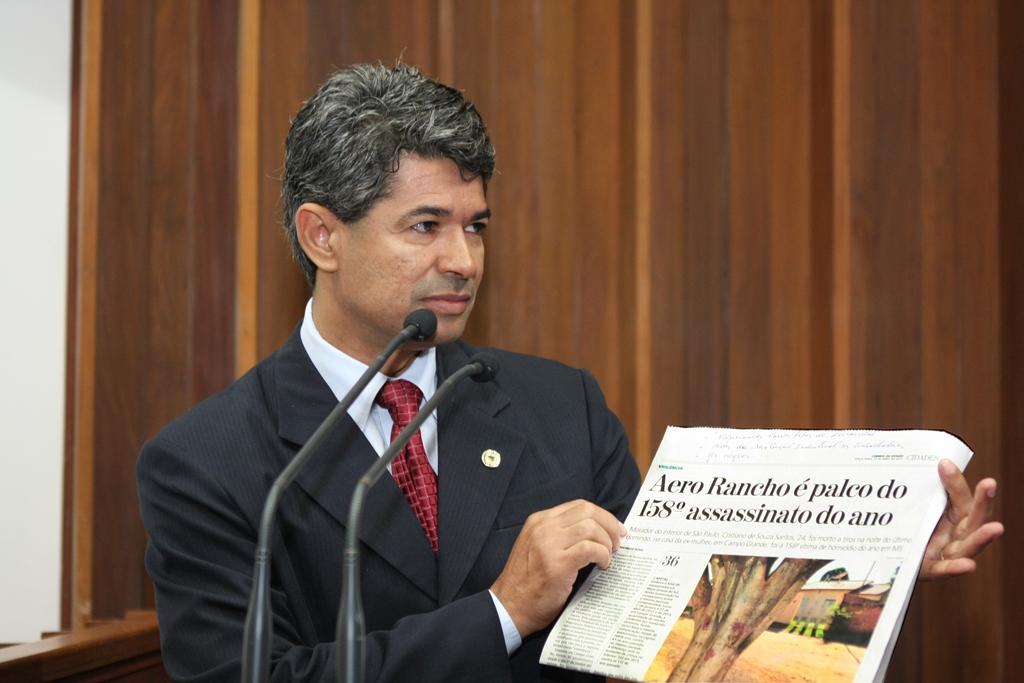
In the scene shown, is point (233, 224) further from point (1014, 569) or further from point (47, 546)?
point (1014, 569)

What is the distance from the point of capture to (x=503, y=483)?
6.40ft

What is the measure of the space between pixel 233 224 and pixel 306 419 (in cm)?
105

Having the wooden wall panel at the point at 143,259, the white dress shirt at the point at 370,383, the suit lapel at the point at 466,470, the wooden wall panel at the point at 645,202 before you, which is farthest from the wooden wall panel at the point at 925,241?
the wooden wall panel at the point at 143,259

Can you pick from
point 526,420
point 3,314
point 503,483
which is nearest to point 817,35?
point 526,420

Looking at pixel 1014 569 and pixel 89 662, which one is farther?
pixel 1014 569

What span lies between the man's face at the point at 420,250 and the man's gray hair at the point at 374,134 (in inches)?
1.0

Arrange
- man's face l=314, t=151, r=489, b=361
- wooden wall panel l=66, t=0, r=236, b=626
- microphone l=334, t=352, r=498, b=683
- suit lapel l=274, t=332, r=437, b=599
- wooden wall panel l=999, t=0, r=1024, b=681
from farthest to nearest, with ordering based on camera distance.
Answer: wooden wall panel l=66, t=0, r=236, b=626 → wooden wall panel l=999, t=0, r=1024, b=681 → man's face l=314, t=151, r=489, b=361 → suit lapel l=274, t=332, r=437, b=599 → microphone l=334, t=352, r=498, b=683

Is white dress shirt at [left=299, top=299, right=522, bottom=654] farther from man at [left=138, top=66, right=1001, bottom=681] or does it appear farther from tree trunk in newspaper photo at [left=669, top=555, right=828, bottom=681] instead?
tree trunk in newspaper photo at [left=669, top=555, right=828, bottom=681]

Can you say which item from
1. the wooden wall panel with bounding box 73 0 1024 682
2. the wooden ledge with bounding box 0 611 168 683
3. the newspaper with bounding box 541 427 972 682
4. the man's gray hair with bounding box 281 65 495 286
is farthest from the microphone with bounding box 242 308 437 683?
the wooden wall panel with bounding box 73 0 1024 682

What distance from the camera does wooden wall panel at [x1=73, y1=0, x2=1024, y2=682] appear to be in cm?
269

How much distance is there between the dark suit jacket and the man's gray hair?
0.31 metres

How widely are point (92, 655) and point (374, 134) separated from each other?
1189 mm

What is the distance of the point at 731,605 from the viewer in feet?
4.58

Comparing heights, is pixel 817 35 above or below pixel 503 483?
above
